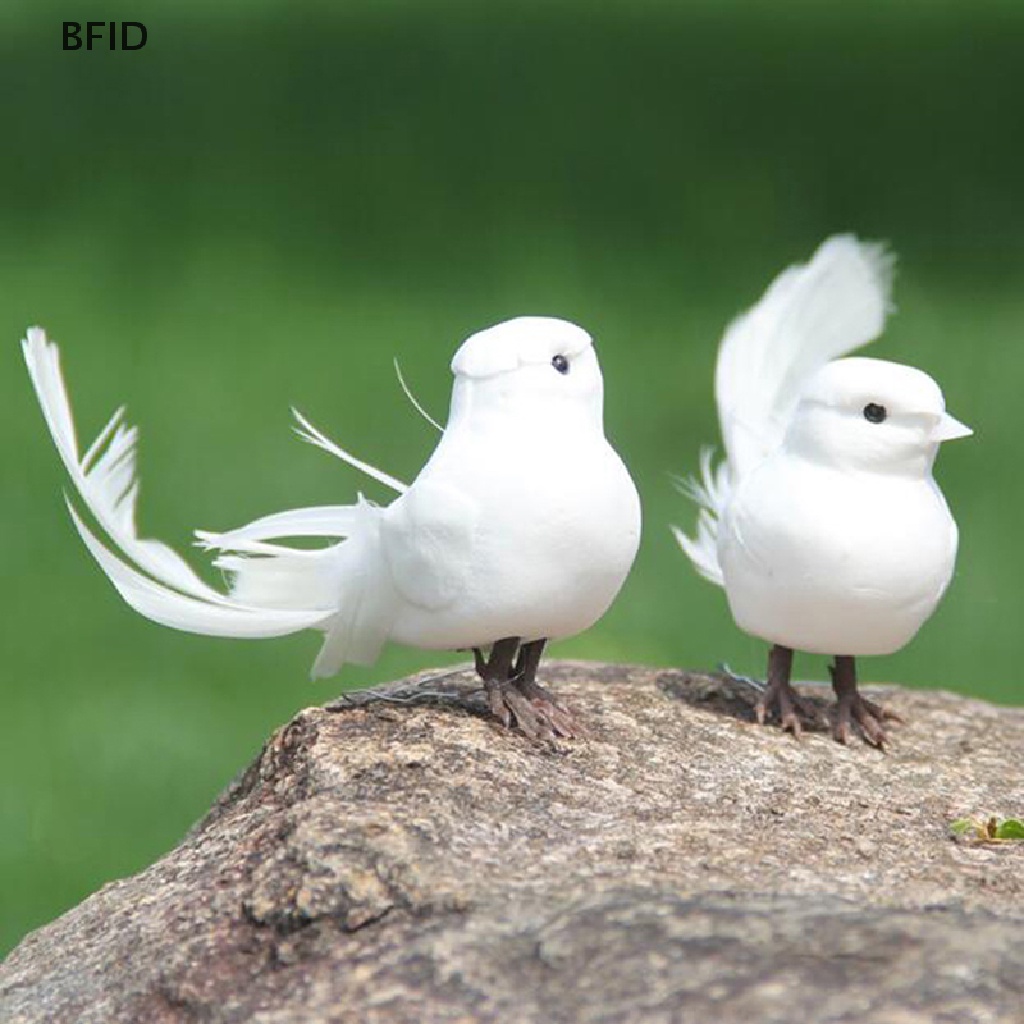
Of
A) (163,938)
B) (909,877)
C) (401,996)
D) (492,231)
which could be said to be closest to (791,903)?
(909,877)

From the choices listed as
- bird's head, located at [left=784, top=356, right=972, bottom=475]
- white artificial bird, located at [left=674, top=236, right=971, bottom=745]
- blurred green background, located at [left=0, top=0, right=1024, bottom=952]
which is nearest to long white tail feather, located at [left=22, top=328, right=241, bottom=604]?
white artificial bird, located at [left=674, top=236, right=971, bottom=745]

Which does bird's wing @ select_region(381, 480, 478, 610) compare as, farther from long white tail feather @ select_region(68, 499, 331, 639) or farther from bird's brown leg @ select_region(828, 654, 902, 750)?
bird's brown leg @ select_region(828, 654, 902, 750)

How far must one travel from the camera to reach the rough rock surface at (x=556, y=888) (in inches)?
86.4

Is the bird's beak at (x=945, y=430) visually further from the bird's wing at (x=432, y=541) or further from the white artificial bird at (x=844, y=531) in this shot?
the bird's wing at (x=432, y=541)

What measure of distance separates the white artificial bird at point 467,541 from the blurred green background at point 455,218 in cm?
251

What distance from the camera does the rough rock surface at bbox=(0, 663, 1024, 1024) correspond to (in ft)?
7.20

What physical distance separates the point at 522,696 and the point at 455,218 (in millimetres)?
4336

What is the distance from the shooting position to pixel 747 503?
3.25 meters

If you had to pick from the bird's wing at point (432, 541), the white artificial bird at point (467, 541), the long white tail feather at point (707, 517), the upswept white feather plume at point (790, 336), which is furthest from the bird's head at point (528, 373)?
the upswept white feather plume at point (790, 336)

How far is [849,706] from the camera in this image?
11.0ft

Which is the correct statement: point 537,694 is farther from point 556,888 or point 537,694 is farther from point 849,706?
point 556,888

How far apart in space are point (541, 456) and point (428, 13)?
5106mm

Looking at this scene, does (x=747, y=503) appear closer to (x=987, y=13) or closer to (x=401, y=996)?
(x=401, y=996)

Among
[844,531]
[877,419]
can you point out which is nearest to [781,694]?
[844,531]
